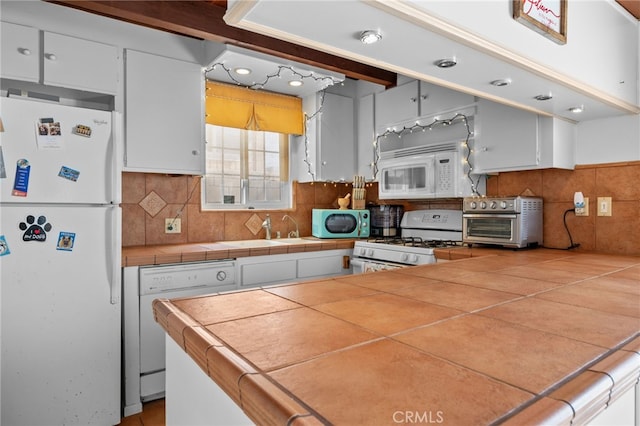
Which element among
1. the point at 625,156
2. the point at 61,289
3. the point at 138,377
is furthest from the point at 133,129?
the point at 625,156

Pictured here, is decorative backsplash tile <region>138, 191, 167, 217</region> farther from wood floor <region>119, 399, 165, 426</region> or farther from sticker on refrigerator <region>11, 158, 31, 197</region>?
wood floor <region>119, 399, 165, 426</region>

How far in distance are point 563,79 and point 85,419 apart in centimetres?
284

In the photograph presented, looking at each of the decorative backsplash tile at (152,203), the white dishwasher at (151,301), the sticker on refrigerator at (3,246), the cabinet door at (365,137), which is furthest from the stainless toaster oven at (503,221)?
the sticker on refrigerator at (3,246)

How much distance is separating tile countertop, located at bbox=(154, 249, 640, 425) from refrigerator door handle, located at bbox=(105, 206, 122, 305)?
114 cm

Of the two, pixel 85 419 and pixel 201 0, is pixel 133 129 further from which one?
pixel 85 419

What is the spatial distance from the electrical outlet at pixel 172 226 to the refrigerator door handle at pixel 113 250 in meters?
0.81

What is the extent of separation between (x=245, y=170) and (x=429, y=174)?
1603 millimetres

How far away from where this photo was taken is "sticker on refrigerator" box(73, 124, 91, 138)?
193 centimetres

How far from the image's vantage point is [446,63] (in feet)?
4.81

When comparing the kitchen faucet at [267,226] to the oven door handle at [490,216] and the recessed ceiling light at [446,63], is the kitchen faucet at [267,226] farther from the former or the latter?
the recessed ceiling light at [446,63]

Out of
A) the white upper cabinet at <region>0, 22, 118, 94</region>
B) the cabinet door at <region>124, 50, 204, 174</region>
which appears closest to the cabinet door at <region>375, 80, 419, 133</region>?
the cabinet door at <region>124, 50, 204, 174</region>

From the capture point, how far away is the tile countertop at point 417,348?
0.53 meters

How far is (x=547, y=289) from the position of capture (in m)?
1.24

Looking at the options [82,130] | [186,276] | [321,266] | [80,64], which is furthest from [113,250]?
[321,266]
